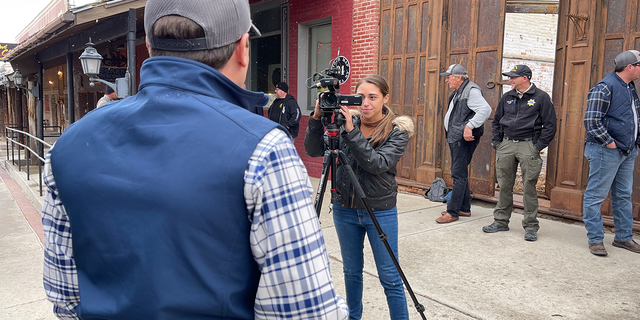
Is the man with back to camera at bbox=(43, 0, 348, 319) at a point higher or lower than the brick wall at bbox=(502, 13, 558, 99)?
lower

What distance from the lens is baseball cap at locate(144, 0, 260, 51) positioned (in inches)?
40.2

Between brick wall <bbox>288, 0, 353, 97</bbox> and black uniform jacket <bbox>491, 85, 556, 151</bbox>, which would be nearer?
black uniform jacket <bbox>491, 85, 556, 151</bbox>

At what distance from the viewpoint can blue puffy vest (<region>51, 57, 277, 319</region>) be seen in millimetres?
899

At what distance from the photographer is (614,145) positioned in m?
4.67

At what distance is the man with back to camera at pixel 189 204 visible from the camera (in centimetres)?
90

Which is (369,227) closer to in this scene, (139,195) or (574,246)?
(139,195)

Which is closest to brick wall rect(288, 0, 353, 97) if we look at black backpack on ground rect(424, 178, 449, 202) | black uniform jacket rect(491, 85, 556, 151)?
black backpack on ground rect(424, 178, 449, 202)

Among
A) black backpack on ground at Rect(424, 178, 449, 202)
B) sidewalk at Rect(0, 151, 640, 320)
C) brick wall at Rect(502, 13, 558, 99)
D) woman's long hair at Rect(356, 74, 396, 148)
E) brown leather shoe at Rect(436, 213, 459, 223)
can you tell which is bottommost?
sidewalk at Rect(0, 151, 640, 320)

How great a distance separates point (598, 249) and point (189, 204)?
198 inches

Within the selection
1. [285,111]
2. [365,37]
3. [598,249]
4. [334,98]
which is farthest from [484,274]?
[365,37]

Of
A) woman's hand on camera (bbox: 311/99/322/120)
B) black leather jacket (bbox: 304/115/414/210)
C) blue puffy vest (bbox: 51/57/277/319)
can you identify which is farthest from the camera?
woman's hand on camera (bbox: 311/99/322/120)

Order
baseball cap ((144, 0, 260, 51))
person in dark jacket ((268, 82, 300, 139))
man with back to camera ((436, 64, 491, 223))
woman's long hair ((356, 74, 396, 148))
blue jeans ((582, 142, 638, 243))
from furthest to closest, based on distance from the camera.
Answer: person in dark jacket ((268, 82, 300, 139)) < man with back to camera ((436, 64, 491, 223)) < blue jeans ((582, 142, 638, 243)) < woman's long hair ((356, 74, 396, 148)) < baseball cap ((144, 0, 260, 51))

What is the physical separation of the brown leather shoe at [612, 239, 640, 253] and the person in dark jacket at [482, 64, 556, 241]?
2.59 feet

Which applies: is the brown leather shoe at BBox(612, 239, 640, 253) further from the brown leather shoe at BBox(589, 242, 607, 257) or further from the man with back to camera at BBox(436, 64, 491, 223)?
the man with back to camera at BBox(436, 64, 491, 223)
